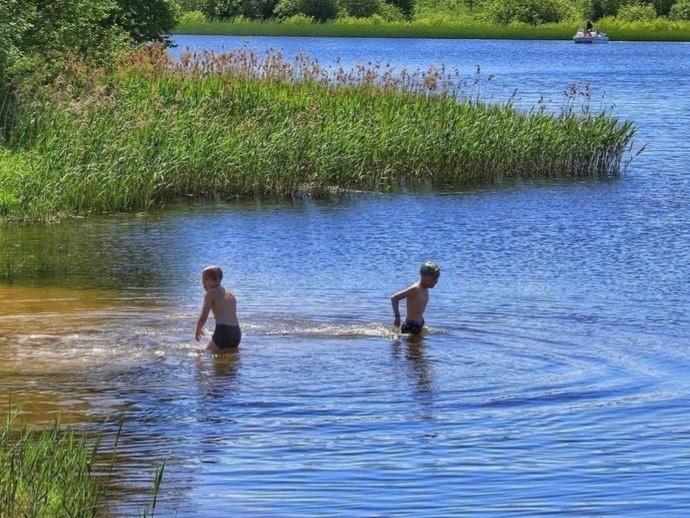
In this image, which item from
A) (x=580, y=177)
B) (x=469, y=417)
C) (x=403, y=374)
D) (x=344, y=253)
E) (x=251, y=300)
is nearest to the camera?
(x=469, y=417)

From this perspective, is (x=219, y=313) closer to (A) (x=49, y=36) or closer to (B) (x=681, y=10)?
(A) (x=49, y=36)

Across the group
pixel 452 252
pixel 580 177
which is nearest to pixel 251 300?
pixel 452 252

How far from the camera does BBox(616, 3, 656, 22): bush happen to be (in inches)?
4235

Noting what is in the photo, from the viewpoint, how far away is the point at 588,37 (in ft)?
324

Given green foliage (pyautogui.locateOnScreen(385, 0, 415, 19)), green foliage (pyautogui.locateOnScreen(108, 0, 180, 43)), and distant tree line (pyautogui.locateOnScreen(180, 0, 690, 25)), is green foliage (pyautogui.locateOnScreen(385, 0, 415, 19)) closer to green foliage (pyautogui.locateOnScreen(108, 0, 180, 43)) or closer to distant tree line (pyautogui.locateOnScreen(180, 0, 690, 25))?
distant tree line (pyautogui.locateOnScreen(180, 0, 690, 25))

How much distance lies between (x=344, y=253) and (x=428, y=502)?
12667 mm

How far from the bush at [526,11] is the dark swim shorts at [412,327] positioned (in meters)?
96.3

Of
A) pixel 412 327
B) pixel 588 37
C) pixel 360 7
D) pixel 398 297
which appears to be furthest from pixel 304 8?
pixel 398 297

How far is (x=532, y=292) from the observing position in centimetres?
1942

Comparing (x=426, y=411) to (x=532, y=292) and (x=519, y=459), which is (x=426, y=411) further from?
(x=532, y=292)

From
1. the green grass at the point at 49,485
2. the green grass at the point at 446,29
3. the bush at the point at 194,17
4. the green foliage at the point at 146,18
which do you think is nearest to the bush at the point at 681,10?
the green grass at the point at 446,29

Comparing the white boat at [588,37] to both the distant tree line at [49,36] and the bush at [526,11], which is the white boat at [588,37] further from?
the distant tree line at [49,36]

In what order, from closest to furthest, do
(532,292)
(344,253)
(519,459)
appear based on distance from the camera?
1. (519,459)
2. (532,292)
3. (344,253)

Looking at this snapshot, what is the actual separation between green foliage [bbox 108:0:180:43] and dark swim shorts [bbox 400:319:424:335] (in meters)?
23.7
